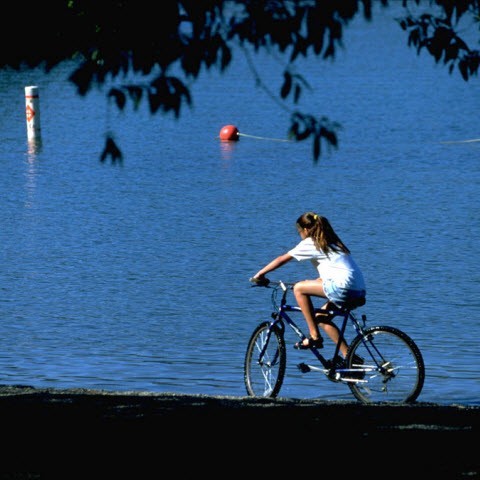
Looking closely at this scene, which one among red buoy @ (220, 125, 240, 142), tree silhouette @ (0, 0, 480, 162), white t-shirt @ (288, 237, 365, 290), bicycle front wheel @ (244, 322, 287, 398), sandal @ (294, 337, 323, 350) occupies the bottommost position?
red buoy @ (220, 125, 240, 142)

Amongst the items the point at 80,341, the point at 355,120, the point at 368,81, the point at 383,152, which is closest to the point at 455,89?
the point at 368,81

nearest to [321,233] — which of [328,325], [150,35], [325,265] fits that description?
[325,265]

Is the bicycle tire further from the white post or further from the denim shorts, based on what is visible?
the white post

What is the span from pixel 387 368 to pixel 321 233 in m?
1.02

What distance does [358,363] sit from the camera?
1071cm

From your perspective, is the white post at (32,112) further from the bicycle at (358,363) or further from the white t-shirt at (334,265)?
the white t-shirt at (334,265)

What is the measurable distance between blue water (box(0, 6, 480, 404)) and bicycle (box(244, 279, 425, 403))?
890 mm

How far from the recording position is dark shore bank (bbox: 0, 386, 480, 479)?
789 cm

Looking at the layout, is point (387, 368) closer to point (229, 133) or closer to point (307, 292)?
point (307, 292)

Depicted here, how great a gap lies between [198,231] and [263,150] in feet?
39.8

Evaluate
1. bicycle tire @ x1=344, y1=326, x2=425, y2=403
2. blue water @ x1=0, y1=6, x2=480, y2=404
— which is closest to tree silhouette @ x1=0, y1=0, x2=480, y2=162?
blue water @ x1=0, y1=6, x2=480, y2=404

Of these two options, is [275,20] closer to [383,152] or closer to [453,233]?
[453,233]

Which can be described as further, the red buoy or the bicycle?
the red buoy

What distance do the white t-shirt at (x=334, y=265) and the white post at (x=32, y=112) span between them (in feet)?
78.8
